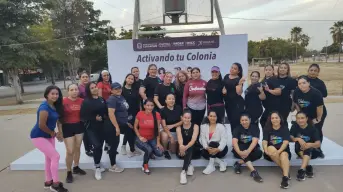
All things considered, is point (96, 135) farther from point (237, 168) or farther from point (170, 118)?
point (237, 168)

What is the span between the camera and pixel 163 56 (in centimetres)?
746

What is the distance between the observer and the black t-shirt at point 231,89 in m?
4.56

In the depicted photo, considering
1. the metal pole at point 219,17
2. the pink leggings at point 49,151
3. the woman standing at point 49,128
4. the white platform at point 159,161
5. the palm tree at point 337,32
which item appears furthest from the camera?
the palm tree at point 337,32

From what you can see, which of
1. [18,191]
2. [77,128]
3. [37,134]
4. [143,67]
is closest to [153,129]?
[77,128]

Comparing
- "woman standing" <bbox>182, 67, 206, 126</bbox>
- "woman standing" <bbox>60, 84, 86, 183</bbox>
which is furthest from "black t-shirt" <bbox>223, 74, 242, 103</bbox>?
"woman standing" <bbox>60, 84, 86, 183</bbox>

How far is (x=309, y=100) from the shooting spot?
427 cm

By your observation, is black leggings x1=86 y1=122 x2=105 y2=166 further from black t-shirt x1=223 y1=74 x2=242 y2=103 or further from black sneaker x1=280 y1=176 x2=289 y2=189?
black sneaker x1=280 y1=176 x2=289 y2=189

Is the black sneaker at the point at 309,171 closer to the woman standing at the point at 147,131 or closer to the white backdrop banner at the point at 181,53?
the woman standing at the point at 147,131

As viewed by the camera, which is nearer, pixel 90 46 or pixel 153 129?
pixel 153 129

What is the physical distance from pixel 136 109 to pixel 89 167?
1.22 metres

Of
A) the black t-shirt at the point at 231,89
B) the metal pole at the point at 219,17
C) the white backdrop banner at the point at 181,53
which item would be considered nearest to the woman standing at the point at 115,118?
the black t-shirt at the point at 231,89

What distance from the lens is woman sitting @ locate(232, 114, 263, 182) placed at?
167 inches

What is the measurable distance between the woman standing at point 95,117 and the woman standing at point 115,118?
9 cm

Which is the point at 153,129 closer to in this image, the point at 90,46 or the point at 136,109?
the point at 136,109
